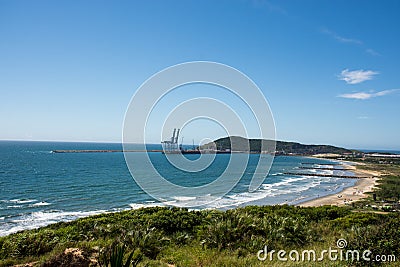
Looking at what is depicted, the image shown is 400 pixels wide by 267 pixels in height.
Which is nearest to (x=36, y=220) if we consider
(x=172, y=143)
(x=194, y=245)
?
(x=172, y=143)

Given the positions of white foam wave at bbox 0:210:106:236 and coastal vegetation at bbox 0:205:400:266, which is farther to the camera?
white foam wave at bbox 0:210:106:236

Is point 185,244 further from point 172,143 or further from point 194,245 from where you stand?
point 172,143

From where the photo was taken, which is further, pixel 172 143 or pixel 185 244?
pixel 172 143

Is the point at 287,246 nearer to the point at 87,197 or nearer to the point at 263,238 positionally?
the point at 263,238

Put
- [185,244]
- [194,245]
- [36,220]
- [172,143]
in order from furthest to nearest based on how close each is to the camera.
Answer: [36,220] → [172,143] → [185,244] → [194,245]

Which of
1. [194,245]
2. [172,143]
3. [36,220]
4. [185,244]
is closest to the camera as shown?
[194,245]

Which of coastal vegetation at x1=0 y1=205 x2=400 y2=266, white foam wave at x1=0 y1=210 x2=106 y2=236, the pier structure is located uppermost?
the pier structure

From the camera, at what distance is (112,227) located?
9727 mm

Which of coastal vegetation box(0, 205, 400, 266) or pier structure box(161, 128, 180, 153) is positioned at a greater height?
pier structure box(161, 128, 180, 153)

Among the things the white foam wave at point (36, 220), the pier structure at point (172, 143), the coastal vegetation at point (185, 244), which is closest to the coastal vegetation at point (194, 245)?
the coastal vegetation at point (185, 244)

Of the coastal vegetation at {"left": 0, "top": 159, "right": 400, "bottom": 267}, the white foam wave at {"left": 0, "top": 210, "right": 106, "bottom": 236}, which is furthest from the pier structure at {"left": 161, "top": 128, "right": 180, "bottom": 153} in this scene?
the white foam wave at {"left": 0, "top": 210, "right": 106, "bottom": 236}

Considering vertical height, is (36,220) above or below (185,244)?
below

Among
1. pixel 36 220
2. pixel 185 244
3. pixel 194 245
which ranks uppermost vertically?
pixel 194 245

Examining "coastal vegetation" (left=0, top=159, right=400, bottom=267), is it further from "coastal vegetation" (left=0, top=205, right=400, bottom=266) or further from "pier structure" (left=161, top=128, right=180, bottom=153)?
"pier structure" (left=161, top=128, right=180, bottom=153)
